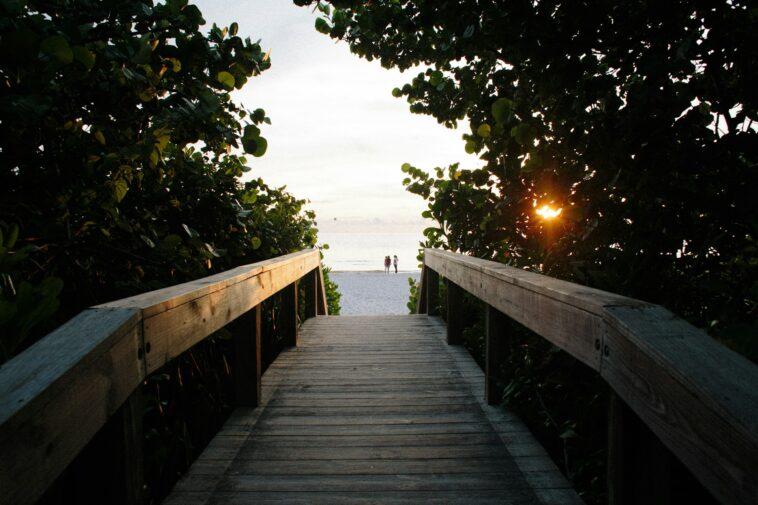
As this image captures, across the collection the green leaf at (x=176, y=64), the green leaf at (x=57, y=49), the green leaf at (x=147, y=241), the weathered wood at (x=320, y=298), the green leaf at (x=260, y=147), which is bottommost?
the weathered wood at (x=320, y=298)

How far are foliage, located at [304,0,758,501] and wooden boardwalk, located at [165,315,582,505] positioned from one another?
375 mm

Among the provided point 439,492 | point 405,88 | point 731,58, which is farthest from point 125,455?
point 405,88

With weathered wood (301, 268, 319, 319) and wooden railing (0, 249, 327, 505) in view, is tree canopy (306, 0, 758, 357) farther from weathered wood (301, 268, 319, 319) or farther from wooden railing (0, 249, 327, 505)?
weathered wood (301, 268, 319, 319)

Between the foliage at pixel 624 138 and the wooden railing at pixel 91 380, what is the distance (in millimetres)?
1273

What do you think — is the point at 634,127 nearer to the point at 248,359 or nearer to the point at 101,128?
the point at 101,128

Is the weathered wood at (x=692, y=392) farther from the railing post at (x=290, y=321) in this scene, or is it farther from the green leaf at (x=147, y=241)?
the railing post at (x=290, y=321)

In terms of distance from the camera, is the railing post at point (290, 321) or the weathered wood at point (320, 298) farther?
the weathered wood at point (320, 298)

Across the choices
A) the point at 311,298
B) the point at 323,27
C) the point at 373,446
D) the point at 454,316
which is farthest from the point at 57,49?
the point at 311,298

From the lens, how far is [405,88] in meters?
3.41

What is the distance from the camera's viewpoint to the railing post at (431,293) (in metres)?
6.03

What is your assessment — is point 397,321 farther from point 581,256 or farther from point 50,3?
point 50,3

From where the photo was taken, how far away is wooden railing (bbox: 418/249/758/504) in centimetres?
75

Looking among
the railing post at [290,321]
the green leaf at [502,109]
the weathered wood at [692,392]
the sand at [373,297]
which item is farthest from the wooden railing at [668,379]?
the sand at [373,297]

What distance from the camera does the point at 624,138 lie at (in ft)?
5.49
